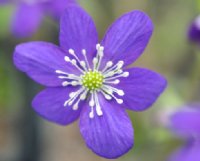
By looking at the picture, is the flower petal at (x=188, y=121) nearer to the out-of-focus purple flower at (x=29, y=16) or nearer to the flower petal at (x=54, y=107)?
the flower petal at (x=54, y=107)

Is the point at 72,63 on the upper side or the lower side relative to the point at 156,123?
upper

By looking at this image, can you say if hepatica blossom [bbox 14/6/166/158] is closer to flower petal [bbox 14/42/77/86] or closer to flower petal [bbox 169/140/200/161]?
flower petal [bbox 14/42/77/86]

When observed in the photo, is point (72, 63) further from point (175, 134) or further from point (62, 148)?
point (62, 148)

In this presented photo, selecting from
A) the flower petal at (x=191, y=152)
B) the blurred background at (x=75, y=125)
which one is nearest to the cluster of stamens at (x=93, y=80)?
the flower petal at (x=191, y=152)

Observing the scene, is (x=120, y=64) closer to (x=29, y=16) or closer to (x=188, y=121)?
(x=188, y=121)

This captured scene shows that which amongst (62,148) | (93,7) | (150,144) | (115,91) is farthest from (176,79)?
(115,91)

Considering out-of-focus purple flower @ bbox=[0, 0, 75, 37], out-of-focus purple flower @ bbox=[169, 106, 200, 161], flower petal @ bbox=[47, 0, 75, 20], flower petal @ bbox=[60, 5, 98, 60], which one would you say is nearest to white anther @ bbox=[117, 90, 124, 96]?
flower petal @ bbox=[60, 5, 98, 60]

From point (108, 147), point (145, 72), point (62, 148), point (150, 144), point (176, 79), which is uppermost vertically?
point (145, 72)
